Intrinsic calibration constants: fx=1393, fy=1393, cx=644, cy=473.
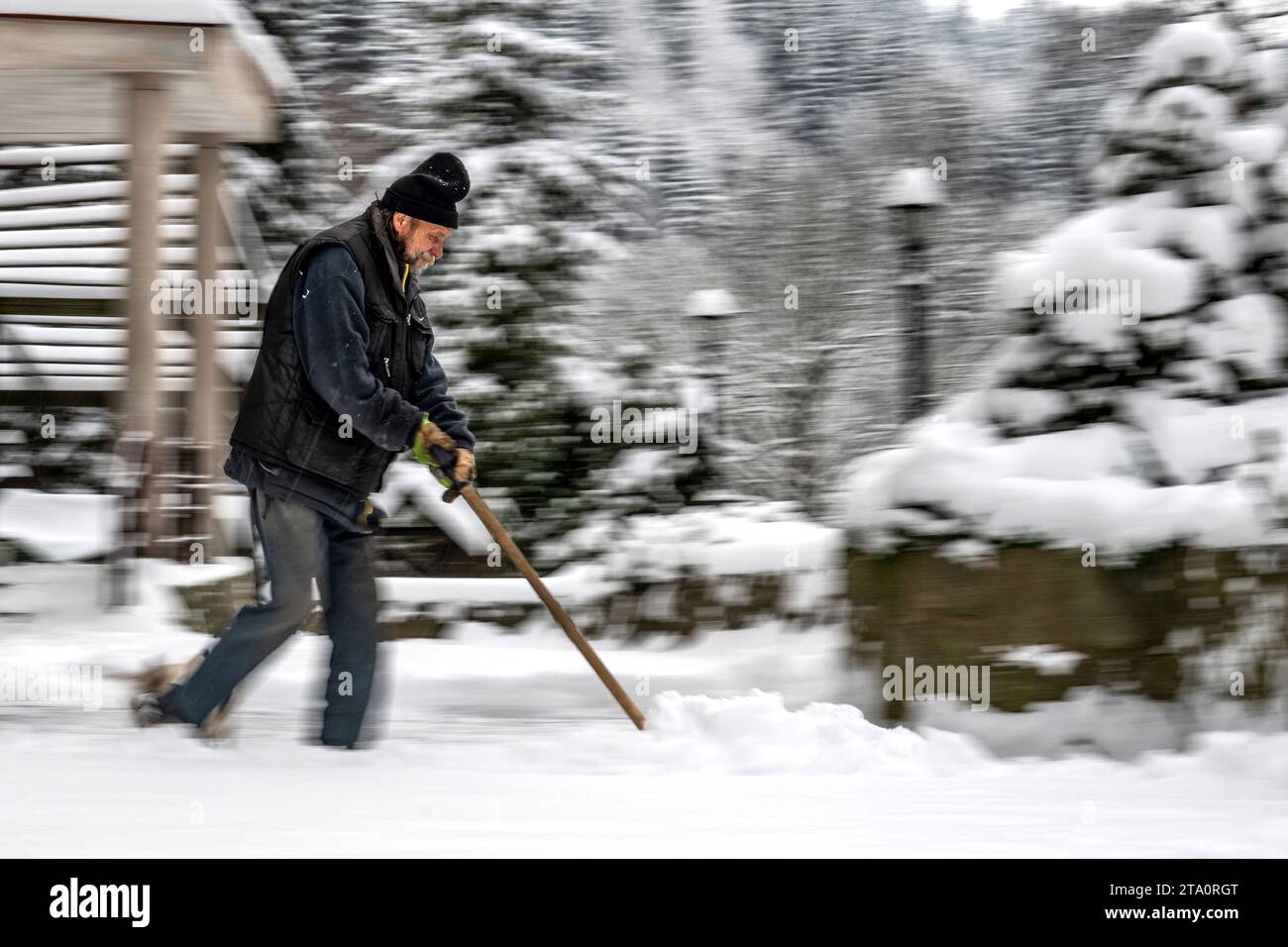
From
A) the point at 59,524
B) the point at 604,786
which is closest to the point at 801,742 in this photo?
the point at 604,786

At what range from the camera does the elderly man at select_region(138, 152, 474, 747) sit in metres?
3.54

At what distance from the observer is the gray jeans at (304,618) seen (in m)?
3.59

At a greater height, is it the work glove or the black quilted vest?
the black quilted vest

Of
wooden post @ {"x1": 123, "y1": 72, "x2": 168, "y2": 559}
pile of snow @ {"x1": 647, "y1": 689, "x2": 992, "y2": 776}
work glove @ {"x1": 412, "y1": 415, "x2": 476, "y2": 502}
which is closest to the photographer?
work glove @ {"x1": 412, "y1": 415, "x2": 476, "y2": 502}

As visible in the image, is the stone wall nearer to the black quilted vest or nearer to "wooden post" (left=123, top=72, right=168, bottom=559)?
the black quilted vest

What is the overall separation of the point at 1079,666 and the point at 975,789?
0.66m

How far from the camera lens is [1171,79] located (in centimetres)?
475

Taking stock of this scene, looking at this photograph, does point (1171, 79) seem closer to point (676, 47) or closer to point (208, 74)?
point (208, 74)

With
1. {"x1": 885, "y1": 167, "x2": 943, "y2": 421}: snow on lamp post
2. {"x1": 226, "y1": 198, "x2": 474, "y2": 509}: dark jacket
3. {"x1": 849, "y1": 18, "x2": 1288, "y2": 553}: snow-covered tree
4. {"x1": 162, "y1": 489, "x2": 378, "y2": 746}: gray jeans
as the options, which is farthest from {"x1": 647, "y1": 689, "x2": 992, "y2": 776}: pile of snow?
{"x1": 885, "y1": 167, "x2": 943, "y2": 421}: snow on lamp post

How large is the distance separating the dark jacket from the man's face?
1.6 inches

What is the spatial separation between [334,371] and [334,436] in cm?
22

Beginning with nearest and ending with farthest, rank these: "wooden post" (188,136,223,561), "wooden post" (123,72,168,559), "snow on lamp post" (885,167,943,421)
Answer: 1. "wooden post" (123,72,168,559)
2. "snow on lamp post" (885,167,943,421)
3. "wooden post" (188,136,223,561)

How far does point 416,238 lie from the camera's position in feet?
12.3

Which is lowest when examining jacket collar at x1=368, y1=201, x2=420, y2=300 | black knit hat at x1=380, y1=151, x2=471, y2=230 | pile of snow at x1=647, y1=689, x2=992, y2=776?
pile of snow at x1=647, y1=689, x2=992, y2=776
